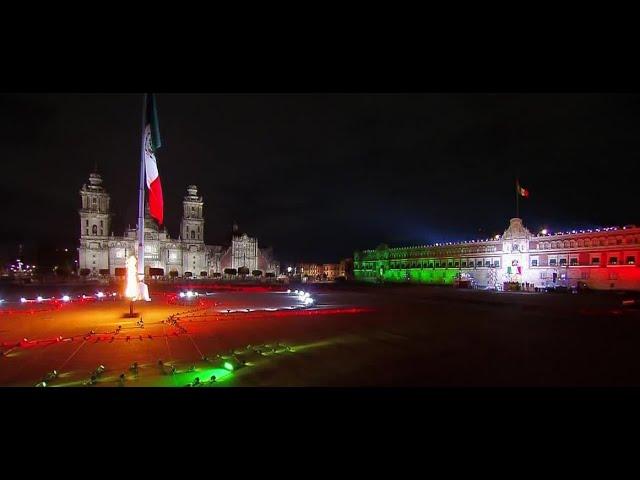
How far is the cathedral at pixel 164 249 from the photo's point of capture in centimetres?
7312

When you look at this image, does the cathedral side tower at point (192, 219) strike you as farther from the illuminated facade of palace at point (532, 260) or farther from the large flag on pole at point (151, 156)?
the large flag on pole at point (151, 156)

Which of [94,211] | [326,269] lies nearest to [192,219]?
[94,211]

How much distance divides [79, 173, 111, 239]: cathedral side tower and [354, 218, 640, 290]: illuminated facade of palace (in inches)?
2178

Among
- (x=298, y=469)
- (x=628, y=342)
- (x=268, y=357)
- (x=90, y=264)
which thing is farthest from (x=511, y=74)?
(x=90, y=264)

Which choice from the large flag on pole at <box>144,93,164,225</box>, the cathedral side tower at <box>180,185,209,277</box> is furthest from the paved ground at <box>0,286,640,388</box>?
the cathedral side tower at <box>180,185,209,277</box>

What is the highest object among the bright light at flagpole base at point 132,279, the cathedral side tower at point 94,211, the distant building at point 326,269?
the cathedral side tower at point 94,211

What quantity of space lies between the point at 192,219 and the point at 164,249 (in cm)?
902

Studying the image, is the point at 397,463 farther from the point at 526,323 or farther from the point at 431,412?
the point at 526,323

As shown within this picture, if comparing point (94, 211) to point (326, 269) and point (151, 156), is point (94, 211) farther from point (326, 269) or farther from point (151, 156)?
point (151, 156)

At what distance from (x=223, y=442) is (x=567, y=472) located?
3.15 metres

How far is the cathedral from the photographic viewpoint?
7312cm

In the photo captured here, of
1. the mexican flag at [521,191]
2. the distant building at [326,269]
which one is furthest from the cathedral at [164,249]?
the mexican flag at [521,191]

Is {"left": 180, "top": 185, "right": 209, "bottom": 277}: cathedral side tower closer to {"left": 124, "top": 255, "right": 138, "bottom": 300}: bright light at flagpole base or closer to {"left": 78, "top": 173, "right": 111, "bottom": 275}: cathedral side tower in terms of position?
{"left": 78, "top": 173, "right": 111, "bottom": 275}: cathedral side tower

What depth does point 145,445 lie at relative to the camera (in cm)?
378
